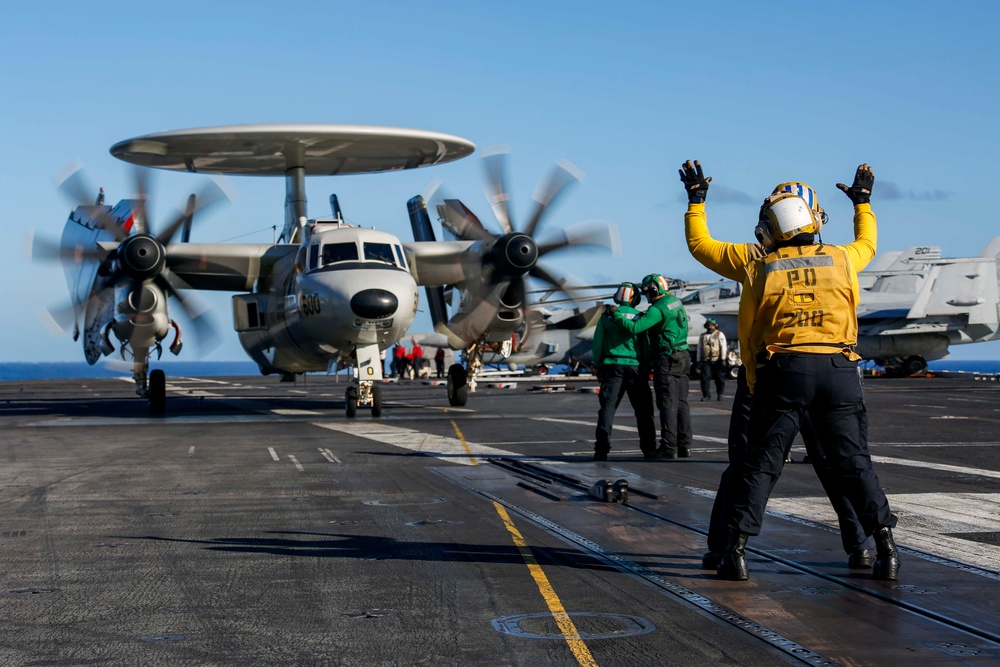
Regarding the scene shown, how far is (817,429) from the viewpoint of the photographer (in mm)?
6371

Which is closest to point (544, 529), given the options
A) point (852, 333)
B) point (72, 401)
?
Result: point (852, 333)

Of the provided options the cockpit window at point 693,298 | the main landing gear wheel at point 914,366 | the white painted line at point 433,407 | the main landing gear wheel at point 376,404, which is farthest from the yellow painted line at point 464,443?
the main landing gear wheel at point 914,366

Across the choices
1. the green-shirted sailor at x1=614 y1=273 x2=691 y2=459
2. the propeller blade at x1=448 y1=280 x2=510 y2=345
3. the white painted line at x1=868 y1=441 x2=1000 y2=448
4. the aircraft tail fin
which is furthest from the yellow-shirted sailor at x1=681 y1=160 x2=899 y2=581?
the aircraft tail fin

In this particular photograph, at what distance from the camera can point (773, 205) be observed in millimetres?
6562

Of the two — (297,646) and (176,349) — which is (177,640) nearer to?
(297,646)

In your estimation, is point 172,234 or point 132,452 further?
point 172,234

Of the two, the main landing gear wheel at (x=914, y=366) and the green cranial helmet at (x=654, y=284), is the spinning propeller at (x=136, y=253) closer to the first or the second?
the green cranial helmet at (x=654, y=284)

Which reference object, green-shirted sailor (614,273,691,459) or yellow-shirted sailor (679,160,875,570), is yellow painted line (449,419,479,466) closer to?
green-shirted sailor (614,273,691,459)

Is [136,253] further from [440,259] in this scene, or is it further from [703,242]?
[703,242]

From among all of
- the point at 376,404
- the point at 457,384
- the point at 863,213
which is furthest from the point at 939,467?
the point at 457,384

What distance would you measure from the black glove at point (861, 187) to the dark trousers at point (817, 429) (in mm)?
1405

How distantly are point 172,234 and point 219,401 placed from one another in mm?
9107

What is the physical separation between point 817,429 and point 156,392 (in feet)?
70.0

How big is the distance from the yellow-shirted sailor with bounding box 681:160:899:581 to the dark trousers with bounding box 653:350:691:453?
24.2ft
